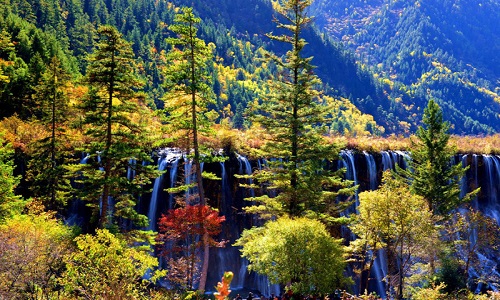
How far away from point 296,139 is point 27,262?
40.6 ft

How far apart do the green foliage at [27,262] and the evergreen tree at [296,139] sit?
28.9ft

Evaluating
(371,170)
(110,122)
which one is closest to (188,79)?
(110,122)

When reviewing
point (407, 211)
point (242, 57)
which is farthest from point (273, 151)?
point (242, 57)

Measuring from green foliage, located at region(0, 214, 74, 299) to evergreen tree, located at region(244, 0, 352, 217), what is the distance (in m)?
8.82

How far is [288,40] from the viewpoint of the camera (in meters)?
20.2

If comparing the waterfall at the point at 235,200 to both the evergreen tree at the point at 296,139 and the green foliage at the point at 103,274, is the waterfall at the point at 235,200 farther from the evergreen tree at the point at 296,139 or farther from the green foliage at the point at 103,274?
the green foliage at the point at 103,274

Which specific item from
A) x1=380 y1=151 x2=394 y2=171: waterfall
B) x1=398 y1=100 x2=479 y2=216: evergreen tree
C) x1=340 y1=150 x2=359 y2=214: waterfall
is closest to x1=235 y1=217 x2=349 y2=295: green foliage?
x1=398 y1=100 x2=479 y2=216: evergreen tree

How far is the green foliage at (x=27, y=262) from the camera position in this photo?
14.3m

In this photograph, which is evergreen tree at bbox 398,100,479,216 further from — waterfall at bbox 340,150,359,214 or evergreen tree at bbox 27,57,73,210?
evergreen tree at bbox 27,57,73,210

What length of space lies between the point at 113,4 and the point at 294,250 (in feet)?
452

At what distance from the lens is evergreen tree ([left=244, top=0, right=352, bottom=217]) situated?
19.2m

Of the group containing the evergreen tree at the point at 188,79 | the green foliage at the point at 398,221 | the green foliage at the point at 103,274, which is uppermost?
the evergreen tree at the point at 188,79

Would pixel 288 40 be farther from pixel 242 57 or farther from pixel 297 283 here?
pixel 242 57

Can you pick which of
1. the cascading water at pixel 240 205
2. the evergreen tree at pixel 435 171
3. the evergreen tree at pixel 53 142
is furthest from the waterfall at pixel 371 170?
the evergreen tree at pixel 53 142
